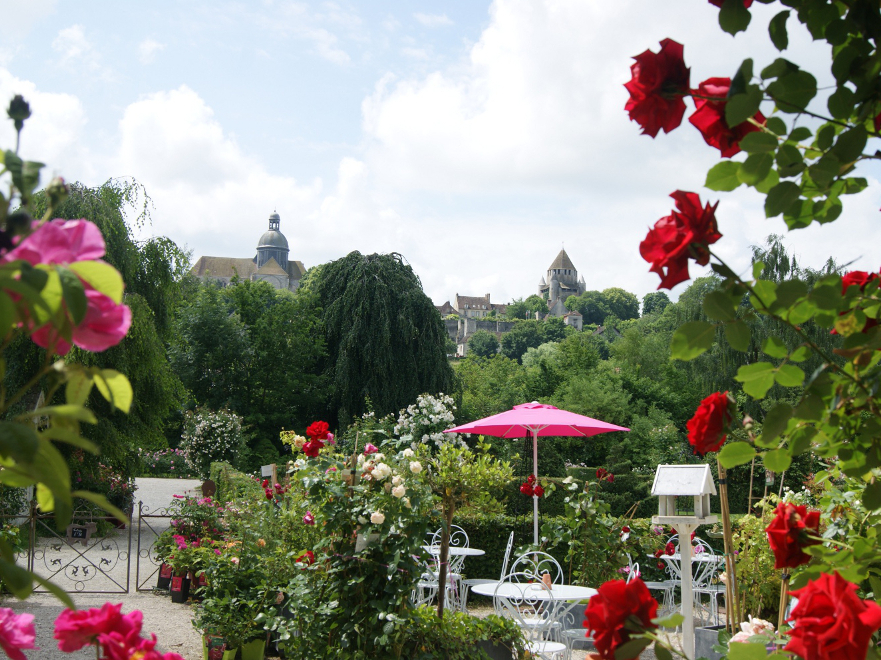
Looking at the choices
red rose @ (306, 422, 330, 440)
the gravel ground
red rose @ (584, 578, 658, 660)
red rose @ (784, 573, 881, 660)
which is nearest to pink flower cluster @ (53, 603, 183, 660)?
red rose @ (584, 578, 658, 660)

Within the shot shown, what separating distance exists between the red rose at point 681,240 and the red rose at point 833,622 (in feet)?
1.28

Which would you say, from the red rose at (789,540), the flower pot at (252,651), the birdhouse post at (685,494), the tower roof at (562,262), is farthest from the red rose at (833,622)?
the tower roof at (562,262)

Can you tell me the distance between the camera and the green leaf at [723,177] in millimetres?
993

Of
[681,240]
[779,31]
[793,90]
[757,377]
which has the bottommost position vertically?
[757,377]

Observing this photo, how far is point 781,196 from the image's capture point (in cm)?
97

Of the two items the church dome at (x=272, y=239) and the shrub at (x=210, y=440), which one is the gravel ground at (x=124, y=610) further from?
the church dome at (x=272, y=239)

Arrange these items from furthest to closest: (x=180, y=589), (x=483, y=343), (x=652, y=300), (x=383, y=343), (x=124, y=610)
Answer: (x=652, y=300) < (x=483, y=343) < (x=383, y=343) < (x=180, y=589) < (x=124, y=610)

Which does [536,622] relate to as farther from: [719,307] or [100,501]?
[100,501]

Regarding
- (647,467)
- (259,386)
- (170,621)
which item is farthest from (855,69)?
(259,386)

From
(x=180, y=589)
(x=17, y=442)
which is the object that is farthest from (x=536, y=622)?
(x=17, y=442)

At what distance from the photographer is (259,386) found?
18.0m

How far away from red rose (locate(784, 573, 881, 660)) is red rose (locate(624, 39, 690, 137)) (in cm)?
62

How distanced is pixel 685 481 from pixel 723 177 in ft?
8.66

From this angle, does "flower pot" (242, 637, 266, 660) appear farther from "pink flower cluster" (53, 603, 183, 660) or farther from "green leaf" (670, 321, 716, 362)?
"green leaf" (670, 321, 716, 362)
